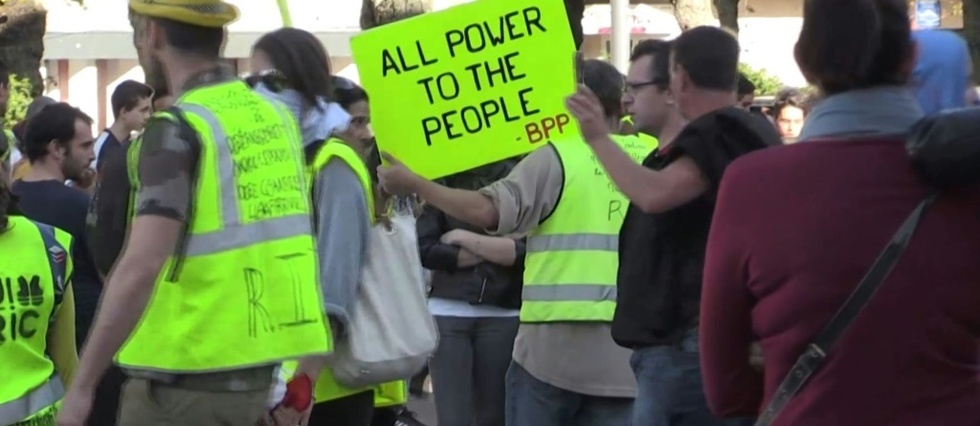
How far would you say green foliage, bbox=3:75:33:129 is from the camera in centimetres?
1454

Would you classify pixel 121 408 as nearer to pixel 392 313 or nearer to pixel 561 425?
pixel 392 313

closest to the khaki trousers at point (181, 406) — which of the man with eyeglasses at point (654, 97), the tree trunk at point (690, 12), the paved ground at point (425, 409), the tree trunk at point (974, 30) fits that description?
the man with eyeglasses at point (654, 97)

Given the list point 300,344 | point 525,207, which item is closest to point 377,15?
point 525,207

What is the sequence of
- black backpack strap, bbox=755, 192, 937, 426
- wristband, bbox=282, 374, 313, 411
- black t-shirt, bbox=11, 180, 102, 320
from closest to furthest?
black backpack strap, bbox=755, 192, 937, 426
wristband, bbox=282, 374, 313, 411
black t-shirt, bbox=11, 180, 102, 320

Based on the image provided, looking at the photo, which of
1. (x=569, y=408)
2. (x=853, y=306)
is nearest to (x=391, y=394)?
(x=569, y=408)

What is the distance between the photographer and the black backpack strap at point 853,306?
112 inches

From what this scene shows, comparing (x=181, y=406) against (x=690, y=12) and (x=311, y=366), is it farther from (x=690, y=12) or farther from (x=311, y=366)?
(x=690, y=12)

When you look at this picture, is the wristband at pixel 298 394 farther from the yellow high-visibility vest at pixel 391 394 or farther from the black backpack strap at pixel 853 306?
the black backpack strap at pixel 853 306

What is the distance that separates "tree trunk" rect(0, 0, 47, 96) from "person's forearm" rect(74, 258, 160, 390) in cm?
1111

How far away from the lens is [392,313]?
5.21 m

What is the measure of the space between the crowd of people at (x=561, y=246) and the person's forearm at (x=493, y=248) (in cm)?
1

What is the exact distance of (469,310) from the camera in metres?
7.14

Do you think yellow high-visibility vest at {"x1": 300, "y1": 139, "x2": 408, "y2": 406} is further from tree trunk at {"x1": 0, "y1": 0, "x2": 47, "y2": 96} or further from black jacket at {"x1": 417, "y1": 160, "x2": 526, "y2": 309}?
tree trunk at {"x1": 0, "y1": 0, "x2": 47, "y2": 96}

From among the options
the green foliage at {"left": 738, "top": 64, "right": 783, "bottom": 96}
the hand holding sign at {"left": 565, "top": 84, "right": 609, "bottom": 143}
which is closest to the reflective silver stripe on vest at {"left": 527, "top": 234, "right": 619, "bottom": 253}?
the hand holding sign at {"left": 565, "top": 84, "right": 609, "bottom": 143}
